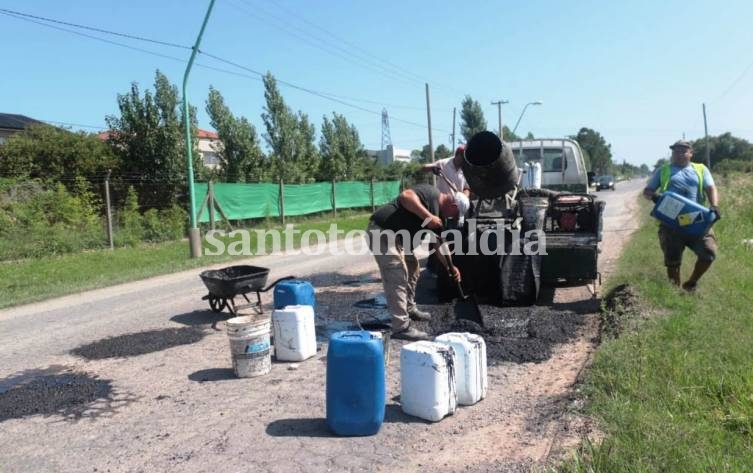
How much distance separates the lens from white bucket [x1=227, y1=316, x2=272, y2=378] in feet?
15.8

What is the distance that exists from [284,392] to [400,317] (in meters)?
1.57

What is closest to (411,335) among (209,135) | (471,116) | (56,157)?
(56,157)

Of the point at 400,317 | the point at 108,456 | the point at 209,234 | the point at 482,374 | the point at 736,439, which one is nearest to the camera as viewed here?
the point at 736,439

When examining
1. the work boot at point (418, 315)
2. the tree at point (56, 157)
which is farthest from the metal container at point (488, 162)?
the tree at point (56, 157)

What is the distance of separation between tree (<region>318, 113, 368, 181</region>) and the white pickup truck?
1885cm

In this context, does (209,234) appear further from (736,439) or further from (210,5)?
(736,439)

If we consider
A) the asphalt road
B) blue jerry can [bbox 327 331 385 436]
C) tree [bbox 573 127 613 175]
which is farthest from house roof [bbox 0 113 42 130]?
tree [bbox 573 127 613 175]

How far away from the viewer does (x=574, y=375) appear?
4.75 m

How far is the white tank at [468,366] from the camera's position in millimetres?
4137

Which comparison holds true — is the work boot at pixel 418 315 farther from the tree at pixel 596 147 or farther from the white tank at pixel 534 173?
the tree at pixel 596 147

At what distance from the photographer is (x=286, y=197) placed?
22.1 meters

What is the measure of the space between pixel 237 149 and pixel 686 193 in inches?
776

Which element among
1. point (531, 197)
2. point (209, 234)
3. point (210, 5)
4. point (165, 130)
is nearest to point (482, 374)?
point (531, 197)

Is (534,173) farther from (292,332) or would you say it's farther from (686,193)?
(292,332)
